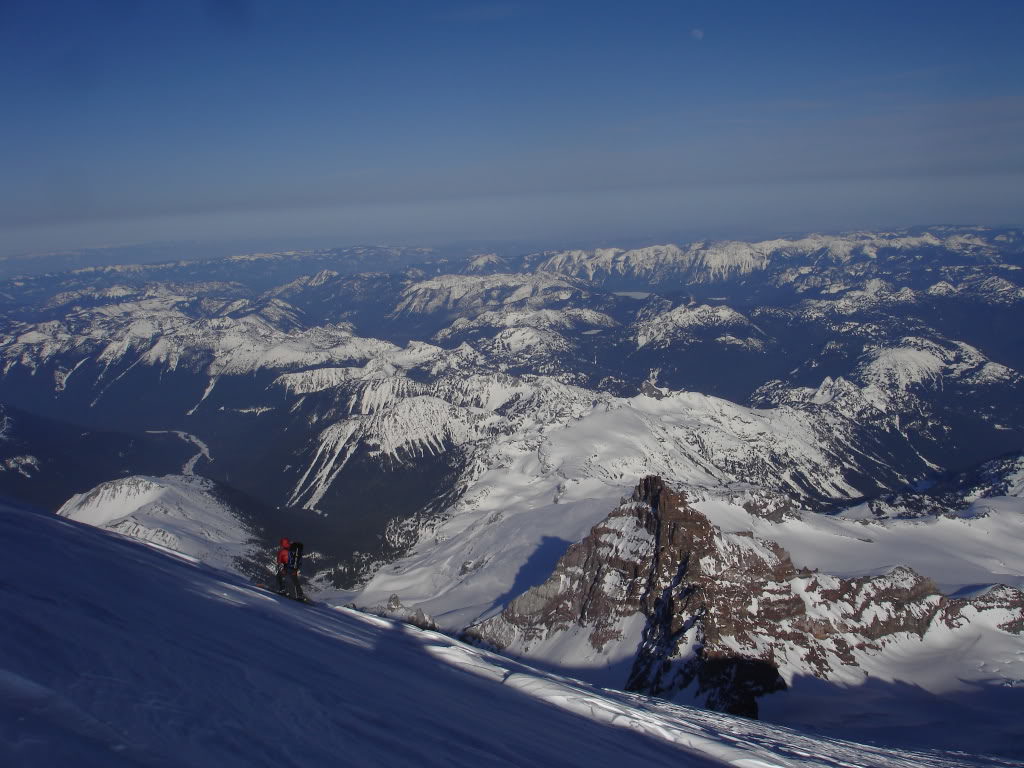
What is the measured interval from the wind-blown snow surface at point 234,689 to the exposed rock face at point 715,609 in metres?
75.8

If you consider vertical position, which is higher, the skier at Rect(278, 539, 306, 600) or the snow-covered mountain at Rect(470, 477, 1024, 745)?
the skier at Rect(278, 539, 306, 600)

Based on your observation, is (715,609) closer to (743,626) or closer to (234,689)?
(743,626)

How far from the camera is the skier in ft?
99.8

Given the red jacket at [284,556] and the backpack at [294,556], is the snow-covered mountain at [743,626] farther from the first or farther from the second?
the red jacket at [284,556]

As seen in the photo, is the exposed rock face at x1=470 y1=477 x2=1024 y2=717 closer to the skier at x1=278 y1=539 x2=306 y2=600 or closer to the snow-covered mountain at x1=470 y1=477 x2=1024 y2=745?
the snow-covered mountain at x1=470 y1=477 x2=1024 y2=745

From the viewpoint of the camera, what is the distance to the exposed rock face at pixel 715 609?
92.3 m

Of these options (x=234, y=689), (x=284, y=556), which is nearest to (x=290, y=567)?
(x=284, y=556)

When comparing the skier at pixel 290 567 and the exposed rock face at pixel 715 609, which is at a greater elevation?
the skier at pixel 290 567

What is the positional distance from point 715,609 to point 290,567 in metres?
85.8

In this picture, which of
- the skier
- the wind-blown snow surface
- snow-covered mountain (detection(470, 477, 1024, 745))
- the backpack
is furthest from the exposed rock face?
the backpack

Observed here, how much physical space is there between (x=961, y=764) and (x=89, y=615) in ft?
169

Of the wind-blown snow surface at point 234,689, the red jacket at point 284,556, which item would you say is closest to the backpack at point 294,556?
the red jacket at point 284,556

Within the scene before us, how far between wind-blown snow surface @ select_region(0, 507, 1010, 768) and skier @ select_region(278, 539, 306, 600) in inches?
239

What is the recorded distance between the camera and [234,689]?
1083cm
